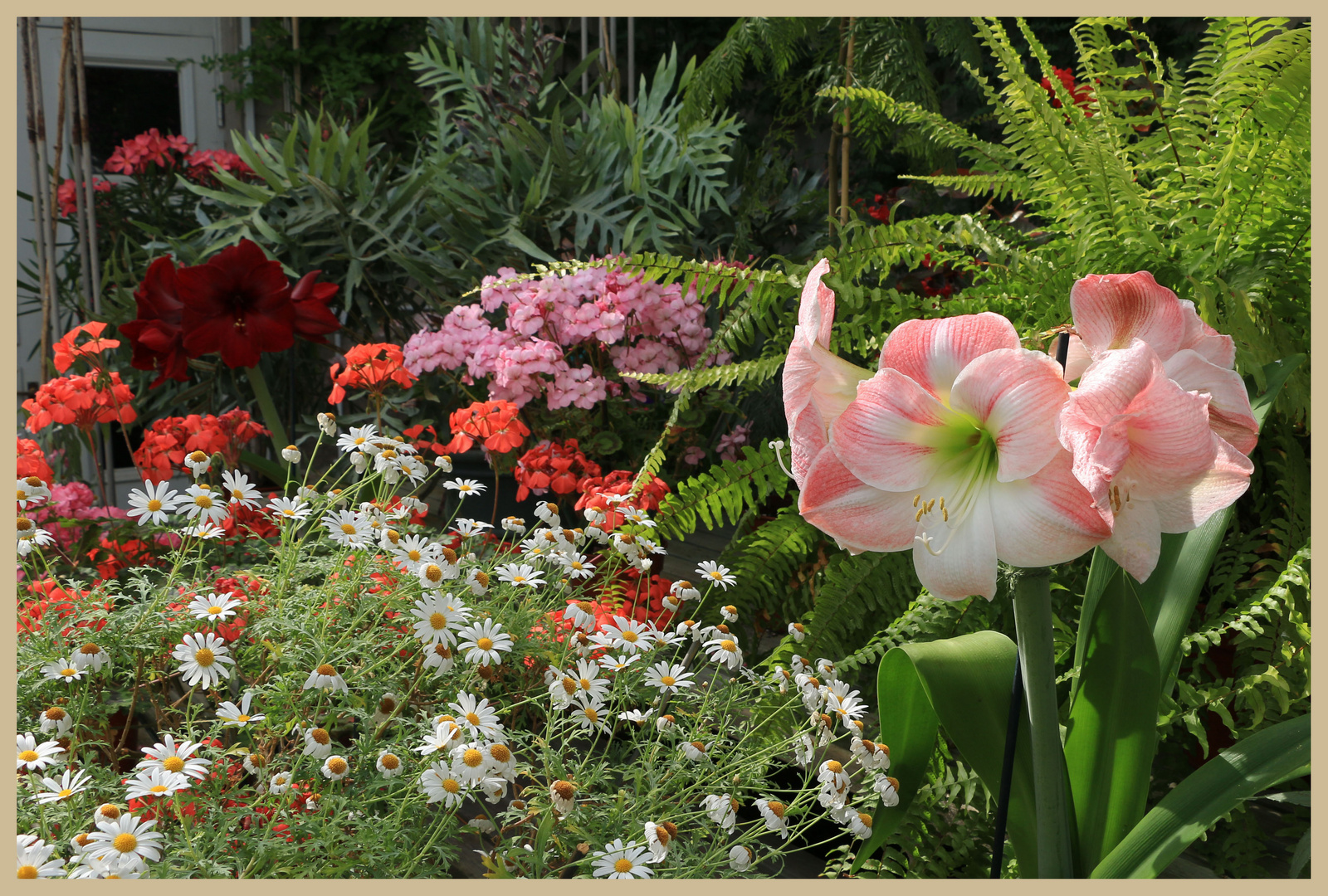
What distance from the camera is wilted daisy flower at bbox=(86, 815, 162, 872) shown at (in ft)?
1.99

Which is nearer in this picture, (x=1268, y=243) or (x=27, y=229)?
(x=1268, y=243)

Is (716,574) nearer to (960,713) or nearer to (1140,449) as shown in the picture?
(960,713)

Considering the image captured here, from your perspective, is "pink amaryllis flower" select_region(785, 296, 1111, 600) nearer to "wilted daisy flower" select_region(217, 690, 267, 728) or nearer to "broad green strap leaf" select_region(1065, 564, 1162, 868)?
"broad green strap leaf" select_region(1065, 564, 1162, 868)

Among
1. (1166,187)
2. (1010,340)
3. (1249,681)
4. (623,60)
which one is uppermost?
(623,60)

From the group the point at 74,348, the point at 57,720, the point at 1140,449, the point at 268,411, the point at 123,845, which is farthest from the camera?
the point at 268,411

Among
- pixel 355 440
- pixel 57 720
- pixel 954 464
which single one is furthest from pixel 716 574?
pixel 57 720

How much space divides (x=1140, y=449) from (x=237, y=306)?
1561 mm

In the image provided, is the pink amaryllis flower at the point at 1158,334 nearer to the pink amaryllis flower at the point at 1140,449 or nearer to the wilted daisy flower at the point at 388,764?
the pink amaryllis flower at the point at 1140,449

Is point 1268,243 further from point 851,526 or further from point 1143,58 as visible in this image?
point 851,526

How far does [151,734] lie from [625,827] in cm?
96

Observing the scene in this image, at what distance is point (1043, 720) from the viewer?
0.67m

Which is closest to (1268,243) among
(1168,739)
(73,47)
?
(1168,739)

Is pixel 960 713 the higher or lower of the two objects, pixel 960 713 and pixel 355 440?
the lower

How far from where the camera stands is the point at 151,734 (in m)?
1.39
